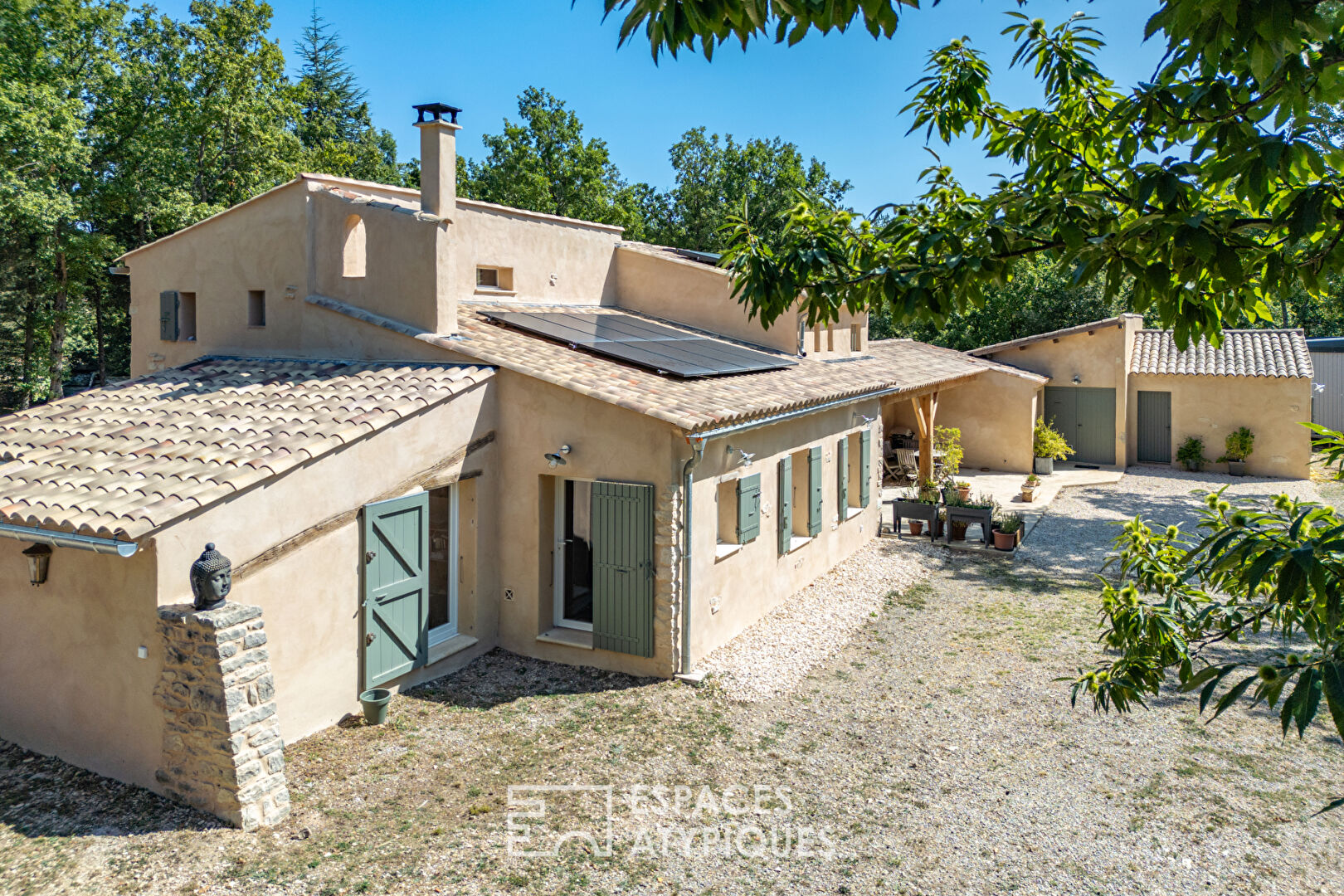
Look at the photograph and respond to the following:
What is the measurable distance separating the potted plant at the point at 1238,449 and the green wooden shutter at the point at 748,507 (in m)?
17.5

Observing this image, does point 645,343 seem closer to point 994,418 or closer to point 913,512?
point 913,512

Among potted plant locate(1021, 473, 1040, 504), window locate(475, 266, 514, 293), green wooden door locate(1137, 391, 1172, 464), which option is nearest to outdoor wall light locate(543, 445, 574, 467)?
window locate(475, 266, 514, 293)

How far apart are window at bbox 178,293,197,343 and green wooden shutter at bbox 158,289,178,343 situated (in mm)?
48

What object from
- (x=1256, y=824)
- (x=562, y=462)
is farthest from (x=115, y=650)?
(x=1256, y=824)

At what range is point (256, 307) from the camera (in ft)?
37.8

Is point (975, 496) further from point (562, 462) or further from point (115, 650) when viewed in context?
point (115, 650)

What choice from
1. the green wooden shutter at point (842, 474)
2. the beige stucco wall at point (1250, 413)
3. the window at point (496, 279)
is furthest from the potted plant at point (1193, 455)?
the window at point (496, 279)

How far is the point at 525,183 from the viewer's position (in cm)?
3512

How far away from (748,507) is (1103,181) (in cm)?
757

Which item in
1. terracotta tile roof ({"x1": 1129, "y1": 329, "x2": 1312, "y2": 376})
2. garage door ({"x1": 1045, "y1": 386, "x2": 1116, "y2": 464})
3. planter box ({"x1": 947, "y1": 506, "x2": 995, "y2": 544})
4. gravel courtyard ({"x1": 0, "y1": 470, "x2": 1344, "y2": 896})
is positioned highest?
terracotta tile roof ({"x1": 1129, "y1": 329, "x2": 1312, "y2": 376})

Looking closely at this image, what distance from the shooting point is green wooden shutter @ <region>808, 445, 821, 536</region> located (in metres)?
12.6

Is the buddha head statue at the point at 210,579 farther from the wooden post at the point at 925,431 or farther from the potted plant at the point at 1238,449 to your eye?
the potted plant at the point at 1238,449

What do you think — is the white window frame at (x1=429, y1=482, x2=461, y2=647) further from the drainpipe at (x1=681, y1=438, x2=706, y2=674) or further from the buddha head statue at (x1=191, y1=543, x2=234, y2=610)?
the buddha head statue at (x1=191, y1=543, x2=234, y2=610)

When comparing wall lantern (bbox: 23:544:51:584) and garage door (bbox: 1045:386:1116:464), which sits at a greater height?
garage door (bbox: 1045:386:1116:464)
